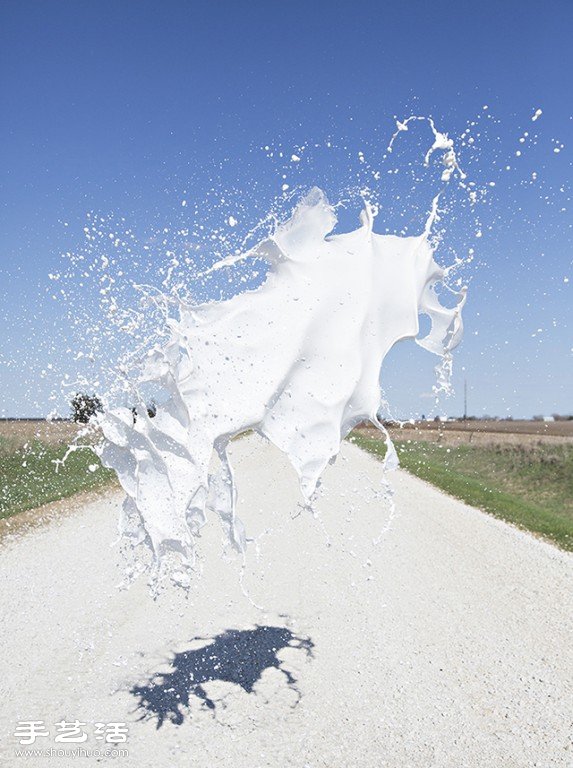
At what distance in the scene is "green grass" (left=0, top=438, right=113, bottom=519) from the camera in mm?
20477

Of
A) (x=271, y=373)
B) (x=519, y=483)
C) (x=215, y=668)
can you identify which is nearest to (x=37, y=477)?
(x=519, y=483)

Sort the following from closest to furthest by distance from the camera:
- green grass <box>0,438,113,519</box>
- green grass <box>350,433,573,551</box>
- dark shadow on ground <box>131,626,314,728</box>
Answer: dark shadow on ground <box>131,626,314,728</box>
green grass <box>350,433,573,551</box>
green grass <box>0,438,113,519</box>

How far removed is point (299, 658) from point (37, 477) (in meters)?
21.5

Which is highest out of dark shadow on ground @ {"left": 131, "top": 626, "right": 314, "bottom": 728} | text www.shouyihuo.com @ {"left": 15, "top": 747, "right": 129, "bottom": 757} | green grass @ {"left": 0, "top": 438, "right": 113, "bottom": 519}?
text www.shouyihuo.com @ {"left": 15, "top": 747, "right": 129, "bottom": 757}

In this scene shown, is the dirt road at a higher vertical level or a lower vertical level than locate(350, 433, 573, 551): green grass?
higher

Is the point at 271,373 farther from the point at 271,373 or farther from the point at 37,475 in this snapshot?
the point at 37,475

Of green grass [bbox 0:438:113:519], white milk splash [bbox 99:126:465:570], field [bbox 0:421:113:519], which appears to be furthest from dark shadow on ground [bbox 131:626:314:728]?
green grass [bbox 0:438:113:519]

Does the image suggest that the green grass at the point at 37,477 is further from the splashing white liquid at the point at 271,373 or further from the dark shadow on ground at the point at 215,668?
the splashing white liquid at the point at 271,373

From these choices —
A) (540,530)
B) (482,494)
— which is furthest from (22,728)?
(482,494)

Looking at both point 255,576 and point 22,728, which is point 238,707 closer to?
point 22,728

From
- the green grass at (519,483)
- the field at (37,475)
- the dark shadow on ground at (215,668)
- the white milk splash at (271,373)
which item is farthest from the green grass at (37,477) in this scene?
the white milk splash at (271,373)

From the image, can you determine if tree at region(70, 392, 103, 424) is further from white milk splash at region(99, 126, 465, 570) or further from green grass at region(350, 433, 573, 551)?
green grass at region(350, 433, 573, 551)

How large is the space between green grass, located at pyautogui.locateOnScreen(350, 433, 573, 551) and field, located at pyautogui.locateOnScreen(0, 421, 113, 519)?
9.38m

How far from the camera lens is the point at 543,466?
91.4 ft
